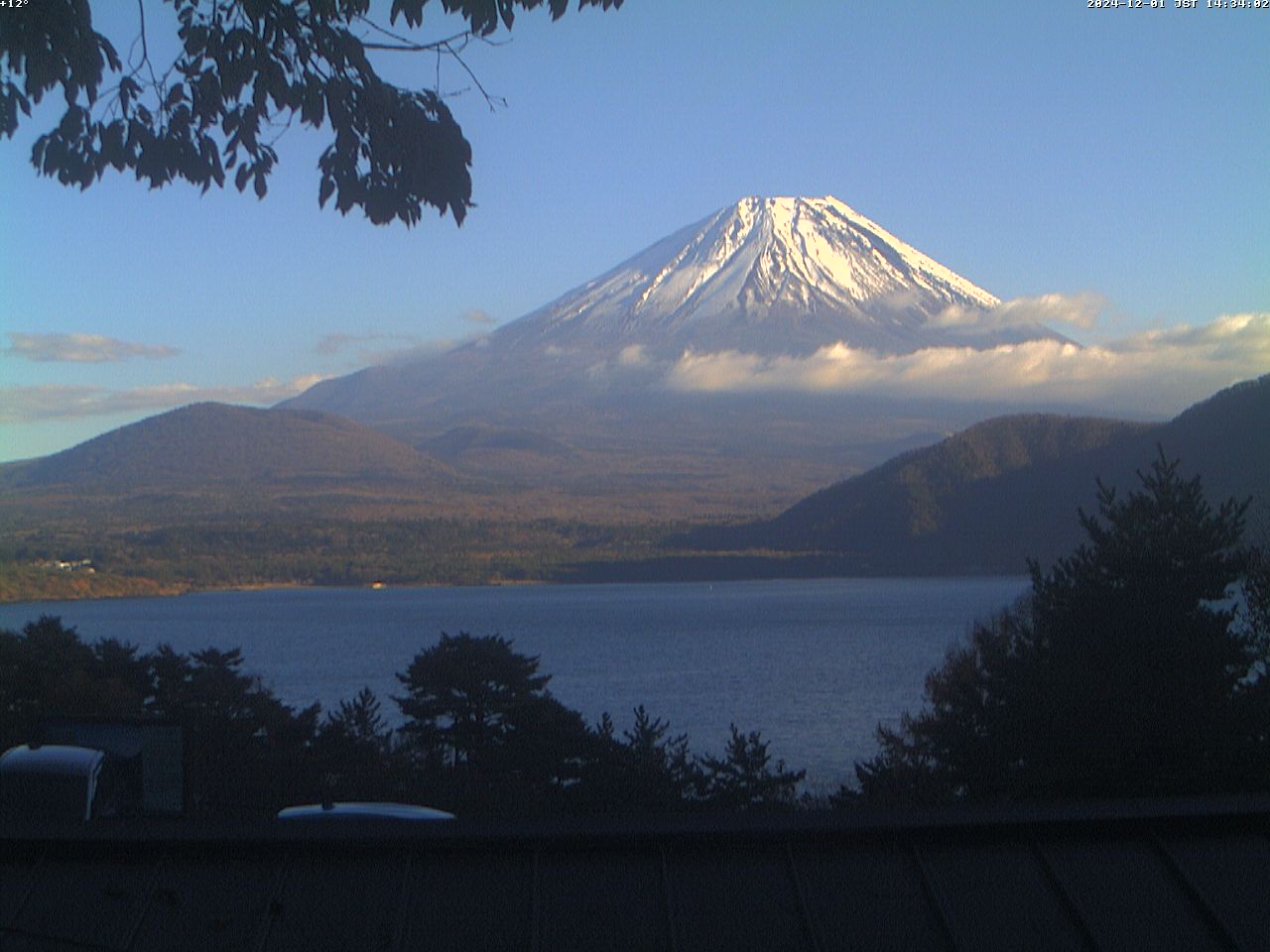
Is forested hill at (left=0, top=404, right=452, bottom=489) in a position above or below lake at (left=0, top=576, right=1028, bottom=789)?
above

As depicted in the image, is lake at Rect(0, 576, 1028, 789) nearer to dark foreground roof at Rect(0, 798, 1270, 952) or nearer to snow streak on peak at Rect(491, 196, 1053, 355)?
dark foreground roof at Rect(0, 798, 1270, 952)

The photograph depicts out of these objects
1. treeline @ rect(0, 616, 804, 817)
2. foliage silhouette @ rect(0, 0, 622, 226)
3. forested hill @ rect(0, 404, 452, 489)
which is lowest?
treeline @ rect(0, 616, 804, 817)

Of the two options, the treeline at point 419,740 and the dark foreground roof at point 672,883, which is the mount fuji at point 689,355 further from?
the dark foreground roof at point 672,883

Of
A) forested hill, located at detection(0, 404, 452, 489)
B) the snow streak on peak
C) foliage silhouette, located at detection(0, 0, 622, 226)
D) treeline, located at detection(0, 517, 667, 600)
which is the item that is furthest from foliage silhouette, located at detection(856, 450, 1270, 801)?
the snow streak on peak

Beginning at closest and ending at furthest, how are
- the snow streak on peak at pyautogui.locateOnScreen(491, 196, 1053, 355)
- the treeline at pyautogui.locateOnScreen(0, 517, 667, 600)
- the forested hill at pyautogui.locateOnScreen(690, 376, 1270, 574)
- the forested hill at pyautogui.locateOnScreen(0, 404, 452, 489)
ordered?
the forested hill at pyautogui.locateOnScreen(690, 376, 1270, 574)
the treeline at pyautogui.locateOnScreen(0, 517, 667, 600)
the forested hill at pyautogui.locateOnScreen(0, 404, 452, 489)
the snow streak on peak at pyautogui.locateOnScreen(491, 196, 1053, 355)

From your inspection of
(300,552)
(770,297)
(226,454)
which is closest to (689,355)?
(770,297)
